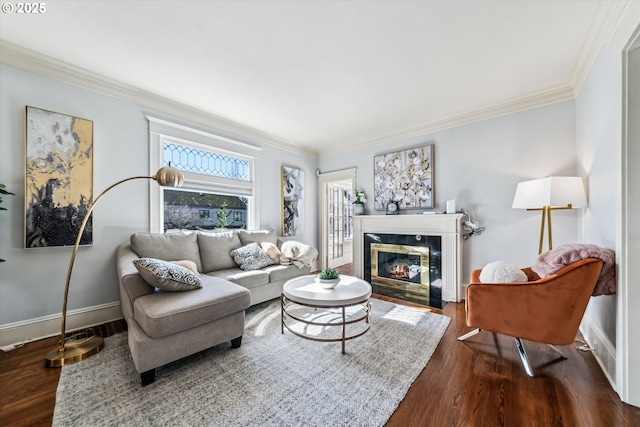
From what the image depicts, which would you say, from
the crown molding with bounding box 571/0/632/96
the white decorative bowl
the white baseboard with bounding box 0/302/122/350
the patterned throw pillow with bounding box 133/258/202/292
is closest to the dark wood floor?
the white baseboard with bounding box 0/302/122/350

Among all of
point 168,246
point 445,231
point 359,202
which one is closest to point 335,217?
point 359,202

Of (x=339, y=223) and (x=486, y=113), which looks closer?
(x=486, y=113)

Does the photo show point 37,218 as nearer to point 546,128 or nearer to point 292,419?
point 292,419

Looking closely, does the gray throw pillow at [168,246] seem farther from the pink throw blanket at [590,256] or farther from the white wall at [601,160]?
the white wall at [601,160]

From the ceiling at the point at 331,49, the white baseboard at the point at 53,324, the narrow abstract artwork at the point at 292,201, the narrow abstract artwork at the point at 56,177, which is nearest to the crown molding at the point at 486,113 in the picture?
the ceiling at the point at 331,49

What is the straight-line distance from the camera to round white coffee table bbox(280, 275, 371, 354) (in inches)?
75.4

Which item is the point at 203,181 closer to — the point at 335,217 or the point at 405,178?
the point at 335,217

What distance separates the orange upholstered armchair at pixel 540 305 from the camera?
5.09 feet

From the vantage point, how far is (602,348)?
1755mm

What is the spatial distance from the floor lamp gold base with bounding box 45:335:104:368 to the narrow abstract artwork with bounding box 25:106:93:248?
0.92 metres

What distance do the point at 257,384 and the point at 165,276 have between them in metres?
1.03

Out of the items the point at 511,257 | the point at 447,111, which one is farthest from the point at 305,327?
the point at 447,111

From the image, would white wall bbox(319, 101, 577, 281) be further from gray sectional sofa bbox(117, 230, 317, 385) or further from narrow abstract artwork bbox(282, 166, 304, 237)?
gray sectional sofa bbox(117, 230, 317, 385)

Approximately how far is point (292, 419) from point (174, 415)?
0.65 m
